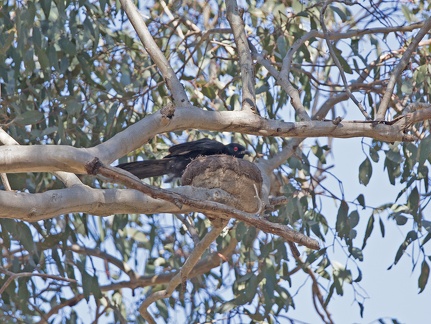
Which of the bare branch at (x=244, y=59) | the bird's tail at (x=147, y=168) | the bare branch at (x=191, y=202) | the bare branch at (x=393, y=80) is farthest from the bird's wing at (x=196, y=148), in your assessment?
the bare branch at (x=191, y=202)

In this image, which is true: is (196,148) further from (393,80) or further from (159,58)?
(393,80)

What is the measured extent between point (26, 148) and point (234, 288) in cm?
382

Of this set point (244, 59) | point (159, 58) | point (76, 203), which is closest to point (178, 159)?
point (244, 59)

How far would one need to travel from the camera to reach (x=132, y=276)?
22.6 feet

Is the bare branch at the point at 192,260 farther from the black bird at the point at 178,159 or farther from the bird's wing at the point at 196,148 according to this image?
the bird's wing at the point at 196,148

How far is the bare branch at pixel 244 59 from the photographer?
12.7 feet

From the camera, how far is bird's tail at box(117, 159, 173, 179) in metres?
4.90

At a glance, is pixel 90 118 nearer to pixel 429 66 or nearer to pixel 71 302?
pixel 71 302

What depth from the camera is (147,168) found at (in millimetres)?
5055

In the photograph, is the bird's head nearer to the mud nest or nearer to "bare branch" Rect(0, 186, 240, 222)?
the mud nest

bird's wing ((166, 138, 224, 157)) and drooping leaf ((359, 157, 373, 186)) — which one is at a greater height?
bird's wing ((166, 138, 224, 157))

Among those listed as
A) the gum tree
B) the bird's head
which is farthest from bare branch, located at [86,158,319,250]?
the bird's head

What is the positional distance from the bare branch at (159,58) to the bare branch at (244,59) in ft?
1.03

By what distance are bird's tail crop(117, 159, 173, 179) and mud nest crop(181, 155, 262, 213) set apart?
0.63m
